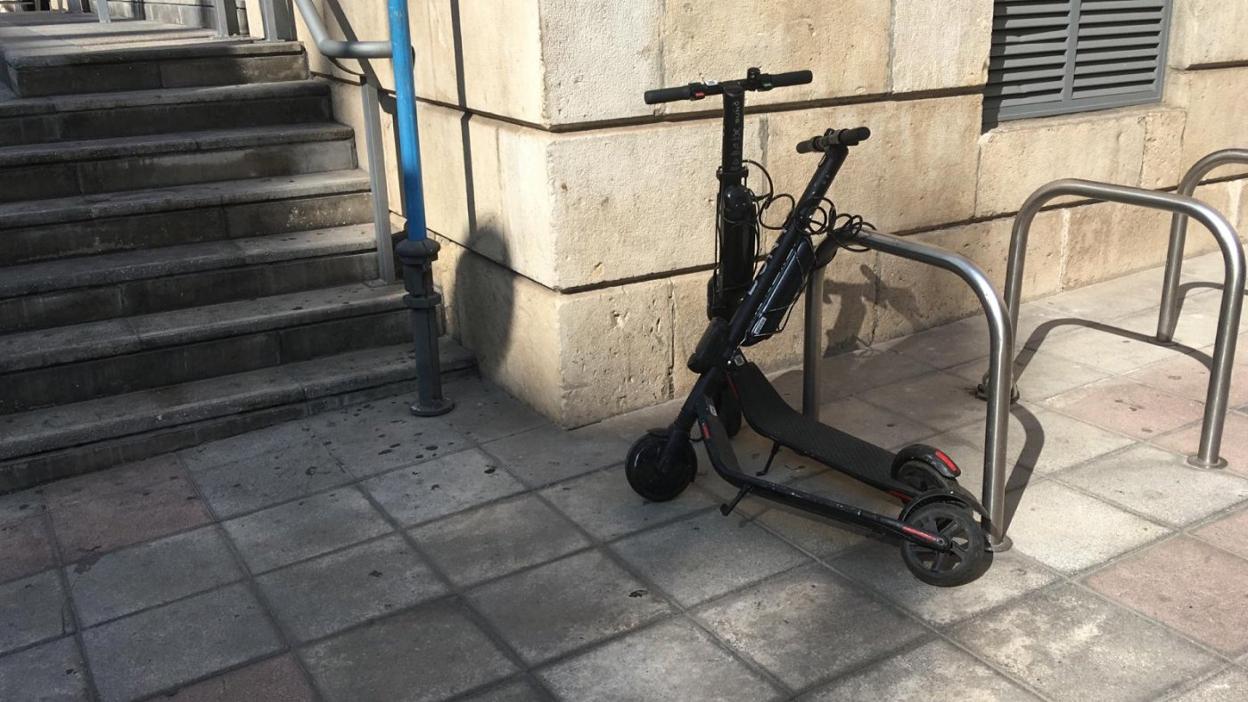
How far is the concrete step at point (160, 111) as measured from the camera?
5719 mm

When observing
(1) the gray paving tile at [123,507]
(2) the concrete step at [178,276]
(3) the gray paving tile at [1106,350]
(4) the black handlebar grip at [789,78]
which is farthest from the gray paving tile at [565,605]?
(3) the gray paving tile at [1106,350]

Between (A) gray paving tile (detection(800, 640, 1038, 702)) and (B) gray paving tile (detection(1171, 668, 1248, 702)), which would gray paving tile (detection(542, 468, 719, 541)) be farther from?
(B) gray paving tile (detection(1171, 668, 1248, 702))

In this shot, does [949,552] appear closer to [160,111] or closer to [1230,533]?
[1230,533]

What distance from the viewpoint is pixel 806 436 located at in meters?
3.84

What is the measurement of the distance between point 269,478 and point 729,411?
1797 mm

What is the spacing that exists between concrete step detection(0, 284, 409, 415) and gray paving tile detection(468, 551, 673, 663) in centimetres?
207

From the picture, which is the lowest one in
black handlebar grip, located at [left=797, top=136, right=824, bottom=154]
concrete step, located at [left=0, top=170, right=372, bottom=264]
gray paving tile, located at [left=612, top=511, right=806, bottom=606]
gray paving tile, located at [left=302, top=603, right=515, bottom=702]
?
gray paving tile, located at [left=302, top=603, right=515, bottom=702]

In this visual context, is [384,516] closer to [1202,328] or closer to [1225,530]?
[1225,530]

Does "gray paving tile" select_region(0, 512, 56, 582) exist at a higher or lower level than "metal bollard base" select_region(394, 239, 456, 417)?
lower

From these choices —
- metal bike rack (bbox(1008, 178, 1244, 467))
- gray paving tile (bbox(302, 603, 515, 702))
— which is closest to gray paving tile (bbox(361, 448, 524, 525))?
gray paving tile (bbox(302, 603, 515, 702))

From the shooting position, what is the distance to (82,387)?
4.71m

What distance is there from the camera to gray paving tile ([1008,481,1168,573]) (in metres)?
3.52

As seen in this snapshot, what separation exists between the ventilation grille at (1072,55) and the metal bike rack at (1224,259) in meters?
1.79

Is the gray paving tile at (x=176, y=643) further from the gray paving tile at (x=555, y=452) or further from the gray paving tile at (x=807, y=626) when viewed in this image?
the gray paving tile at (x=807, y=626)
